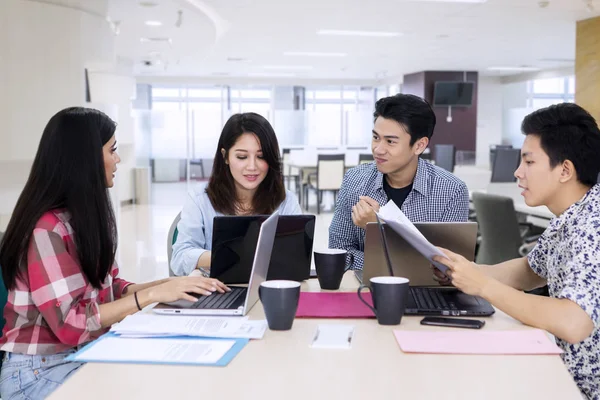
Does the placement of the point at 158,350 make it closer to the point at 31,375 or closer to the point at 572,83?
the point at 31,375

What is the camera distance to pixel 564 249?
1664 mm

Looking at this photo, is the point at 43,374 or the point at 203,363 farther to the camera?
the point at 43,374

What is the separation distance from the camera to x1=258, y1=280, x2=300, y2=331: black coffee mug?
1464 mm

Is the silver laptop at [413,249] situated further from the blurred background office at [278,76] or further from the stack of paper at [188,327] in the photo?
the blurred background office at [278,76]

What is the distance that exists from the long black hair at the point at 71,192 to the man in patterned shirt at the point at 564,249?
923 mm

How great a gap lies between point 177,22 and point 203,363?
21.9ft

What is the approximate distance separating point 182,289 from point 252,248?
287 mm

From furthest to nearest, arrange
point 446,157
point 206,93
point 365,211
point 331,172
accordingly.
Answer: point 206,93
point 446,157
point 331,172
point 365,211

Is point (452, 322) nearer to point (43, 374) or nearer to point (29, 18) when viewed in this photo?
point (43, 374)

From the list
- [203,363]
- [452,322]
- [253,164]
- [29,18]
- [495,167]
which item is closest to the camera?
[203,363]

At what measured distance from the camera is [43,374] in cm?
166

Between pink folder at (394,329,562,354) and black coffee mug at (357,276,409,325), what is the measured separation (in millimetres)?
70

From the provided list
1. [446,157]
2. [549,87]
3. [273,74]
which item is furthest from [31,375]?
[549,87]

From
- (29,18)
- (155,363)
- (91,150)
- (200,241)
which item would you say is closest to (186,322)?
(155,363)
